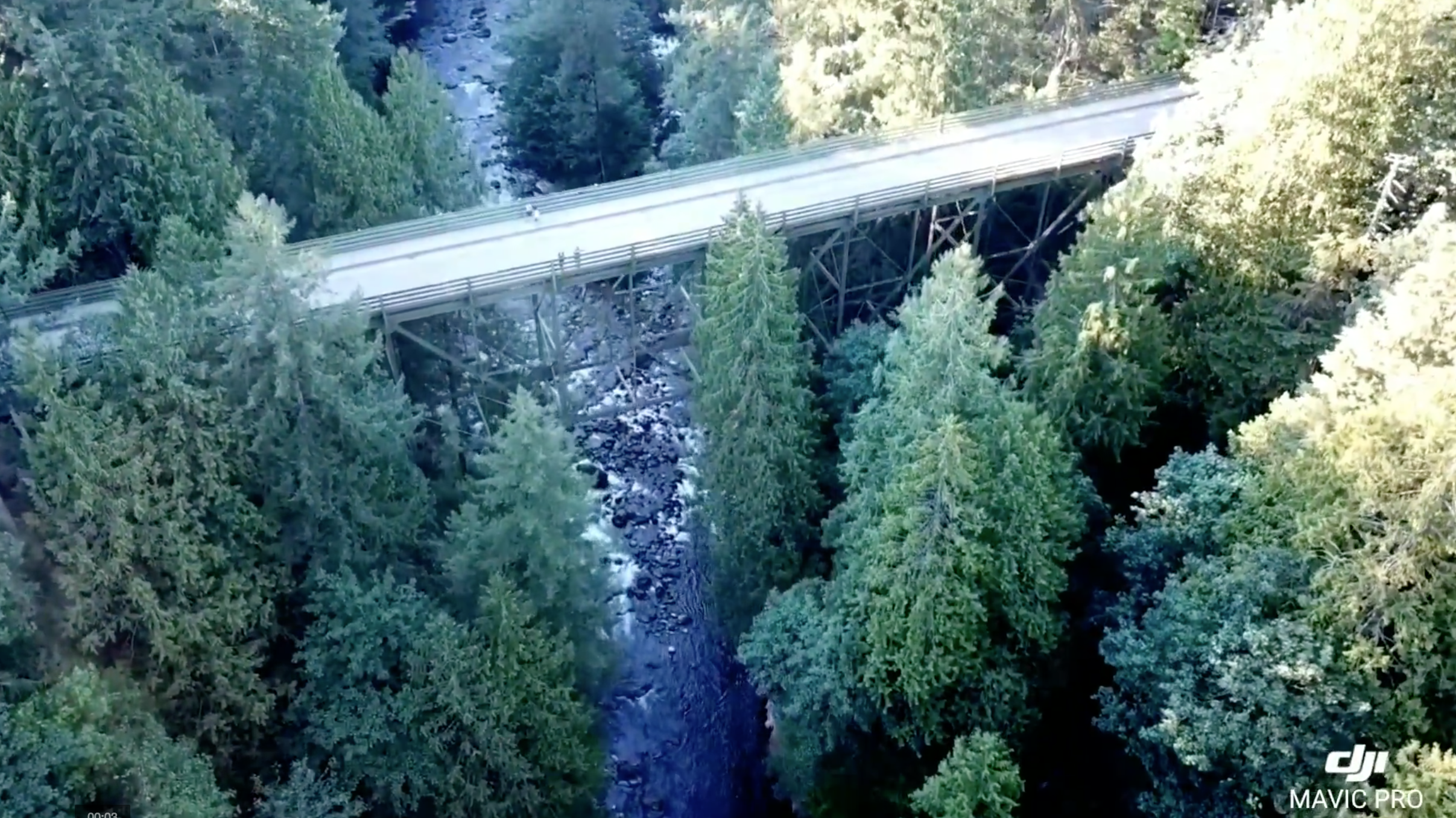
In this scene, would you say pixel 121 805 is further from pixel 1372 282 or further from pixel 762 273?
pixel 1372 282

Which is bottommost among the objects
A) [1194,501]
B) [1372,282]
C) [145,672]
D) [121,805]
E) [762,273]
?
[121,805]

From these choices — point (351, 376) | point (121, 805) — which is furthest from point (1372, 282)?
point (121, 805)

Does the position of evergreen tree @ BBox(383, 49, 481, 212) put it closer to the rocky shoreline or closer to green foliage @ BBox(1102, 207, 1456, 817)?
the rocky shoreline

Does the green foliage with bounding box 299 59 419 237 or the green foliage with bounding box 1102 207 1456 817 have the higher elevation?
the green foliage with bounding box 299 59 419 237

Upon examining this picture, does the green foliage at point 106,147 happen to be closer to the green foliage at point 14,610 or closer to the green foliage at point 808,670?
the green foliage at point 14,610

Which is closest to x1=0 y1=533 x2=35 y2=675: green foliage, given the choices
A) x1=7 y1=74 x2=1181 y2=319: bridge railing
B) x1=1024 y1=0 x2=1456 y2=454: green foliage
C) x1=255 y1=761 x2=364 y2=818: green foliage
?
x1=255 y1=761 x2=364 y2=818: green foliage

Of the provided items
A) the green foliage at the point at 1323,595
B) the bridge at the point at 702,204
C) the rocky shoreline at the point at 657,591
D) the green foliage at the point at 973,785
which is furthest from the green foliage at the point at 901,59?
the green foliage at the point at 973,785
